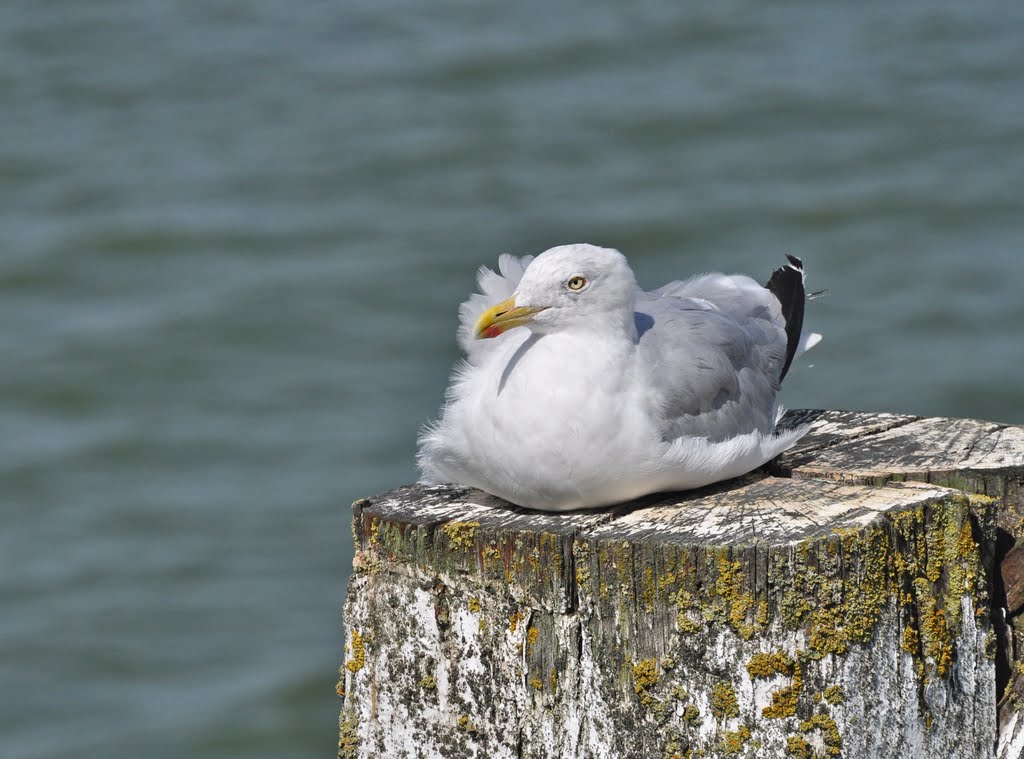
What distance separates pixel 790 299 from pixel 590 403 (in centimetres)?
129

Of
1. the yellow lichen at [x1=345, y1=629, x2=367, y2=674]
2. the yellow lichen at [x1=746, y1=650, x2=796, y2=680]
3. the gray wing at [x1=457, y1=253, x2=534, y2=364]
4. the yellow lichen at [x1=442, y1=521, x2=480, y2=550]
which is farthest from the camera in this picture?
the gray wing at [x1=457, y1=253, x2=534, y2=364]

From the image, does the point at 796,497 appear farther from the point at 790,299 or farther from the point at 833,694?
the point at 790,299

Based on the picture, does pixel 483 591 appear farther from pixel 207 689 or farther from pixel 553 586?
pixel 207 689

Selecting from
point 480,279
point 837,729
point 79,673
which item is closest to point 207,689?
point 79,673

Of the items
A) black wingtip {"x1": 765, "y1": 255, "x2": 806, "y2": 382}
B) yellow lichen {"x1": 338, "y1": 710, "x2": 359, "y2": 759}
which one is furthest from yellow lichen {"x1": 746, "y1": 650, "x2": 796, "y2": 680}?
black wingtip {"x1": 765, "y1": 255, "x2": 806, "y2": 382}

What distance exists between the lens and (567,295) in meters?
3.35

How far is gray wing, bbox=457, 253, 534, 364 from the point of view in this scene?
149 inches

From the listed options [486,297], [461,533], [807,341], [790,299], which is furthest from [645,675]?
[807,341]

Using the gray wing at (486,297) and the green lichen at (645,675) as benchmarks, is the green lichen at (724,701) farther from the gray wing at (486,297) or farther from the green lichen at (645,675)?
the gray wing at (486,297)

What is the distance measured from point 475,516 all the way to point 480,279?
0.90 meters

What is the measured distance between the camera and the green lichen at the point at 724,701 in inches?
113

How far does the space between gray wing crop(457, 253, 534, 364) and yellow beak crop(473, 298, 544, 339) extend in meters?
0.40

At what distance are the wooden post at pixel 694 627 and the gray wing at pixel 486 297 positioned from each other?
57 cm

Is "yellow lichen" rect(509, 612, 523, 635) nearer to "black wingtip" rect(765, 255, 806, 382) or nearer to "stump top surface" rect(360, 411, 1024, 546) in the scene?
"stump top surface" rect(360, 411, 1024, 546)
